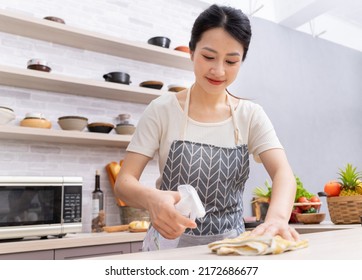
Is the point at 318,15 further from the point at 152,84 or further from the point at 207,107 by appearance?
the point at 207,107

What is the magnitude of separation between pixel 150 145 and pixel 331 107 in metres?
4.08

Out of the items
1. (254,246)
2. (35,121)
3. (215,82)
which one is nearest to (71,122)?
(35,121)

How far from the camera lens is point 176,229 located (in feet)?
3.41

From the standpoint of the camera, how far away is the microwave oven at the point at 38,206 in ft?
8.08

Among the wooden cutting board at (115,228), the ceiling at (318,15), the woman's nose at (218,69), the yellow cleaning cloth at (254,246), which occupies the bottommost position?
the wooden cutting board at (115,228)

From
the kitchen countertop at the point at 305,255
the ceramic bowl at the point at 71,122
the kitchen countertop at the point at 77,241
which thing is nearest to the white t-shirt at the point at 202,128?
the kitchen countertop at the point at 305,255

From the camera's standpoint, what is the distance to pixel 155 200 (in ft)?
3.61

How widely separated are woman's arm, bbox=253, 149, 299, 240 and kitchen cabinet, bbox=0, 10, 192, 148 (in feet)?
5.94

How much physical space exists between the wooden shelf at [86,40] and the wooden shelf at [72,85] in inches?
14.0

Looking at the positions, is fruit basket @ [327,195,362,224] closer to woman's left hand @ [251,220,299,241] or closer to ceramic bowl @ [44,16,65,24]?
woman's left hand @ [251,220,299,241]

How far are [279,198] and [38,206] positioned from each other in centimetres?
181

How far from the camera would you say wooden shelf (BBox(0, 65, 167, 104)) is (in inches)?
111

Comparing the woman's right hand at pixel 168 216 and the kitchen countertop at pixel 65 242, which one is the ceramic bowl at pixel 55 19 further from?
the woman's right hand at pixel 168 216
